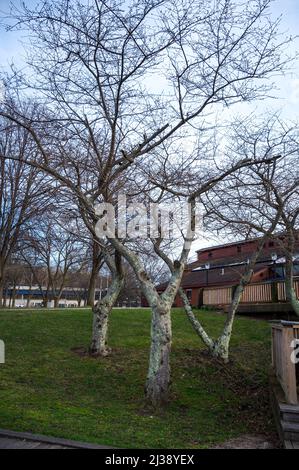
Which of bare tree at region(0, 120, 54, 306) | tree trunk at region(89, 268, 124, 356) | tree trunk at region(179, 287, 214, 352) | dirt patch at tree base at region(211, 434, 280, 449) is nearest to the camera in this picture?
dirt patch at tree base at region(211, 434, 280, 449)

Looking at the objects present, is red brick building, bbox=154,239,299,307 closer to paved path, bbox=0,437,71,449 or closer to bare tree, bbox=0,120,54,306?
bare tree, bbox=0,120,54,306

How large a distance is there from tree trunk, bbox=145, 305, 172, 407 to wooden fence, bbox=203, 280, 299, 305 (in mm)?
10478

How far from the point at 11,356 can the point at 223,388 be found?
5.79 m

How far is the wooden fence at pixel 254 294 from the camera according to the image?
60.1 ft

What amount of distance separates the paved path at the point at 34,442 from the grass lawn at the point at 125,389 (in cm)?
28

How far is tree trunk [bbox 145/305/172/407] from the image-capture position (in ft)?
27.0

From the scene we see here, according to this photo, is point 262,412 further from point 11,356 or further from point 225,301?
point 225,301

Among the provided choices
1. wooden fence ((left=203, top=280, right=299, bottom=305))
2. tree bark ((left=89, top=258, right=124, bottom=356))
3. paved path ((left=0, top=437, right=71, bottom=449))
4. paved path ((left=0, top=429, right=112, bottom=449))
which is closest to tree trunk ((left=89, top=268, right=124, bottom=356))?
tree bark ((left=89, top=258, right=124, bottom=356))

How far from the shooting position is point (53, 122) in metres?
Result: 10.2

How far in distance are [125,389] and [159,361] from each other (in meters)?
1.54

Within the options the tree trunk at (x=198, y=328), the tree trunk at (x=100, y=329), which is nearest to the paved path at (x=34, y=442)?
the tree trunk at (x=198, y=328)

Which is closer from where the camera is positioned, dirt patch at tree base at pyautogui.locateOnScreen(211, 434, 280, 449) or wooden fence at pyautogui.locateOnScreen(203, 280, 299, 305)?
dirt patch at tree base at pyautogui.locateOnScreen(211, 434, 280, 449)

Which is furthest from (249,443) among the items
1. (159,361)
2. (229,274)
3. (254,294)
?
(229,274)

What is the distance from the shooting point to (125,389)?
938 cm
